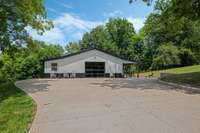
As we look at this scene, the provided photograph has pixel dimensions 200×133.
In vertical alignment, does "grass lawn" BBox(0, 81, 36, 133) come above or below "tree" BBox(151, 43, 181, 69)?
below

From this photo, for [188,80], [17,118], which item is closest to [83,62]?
[188,80]

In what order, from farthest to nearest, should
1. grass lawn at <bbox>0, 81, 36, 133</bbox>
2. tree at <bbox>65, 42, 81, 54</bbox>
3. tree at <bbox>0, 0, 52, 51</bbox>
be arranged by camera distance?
Answer: tree at <bbox>65, 42, 81, 54</bbox>, tree at <bbox>0, 0, 52, 51</bbox>, grass lawn at <bbox>0, 81, 36, 133</bbox>

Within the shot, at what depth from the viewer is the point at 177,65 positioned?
1991 inches

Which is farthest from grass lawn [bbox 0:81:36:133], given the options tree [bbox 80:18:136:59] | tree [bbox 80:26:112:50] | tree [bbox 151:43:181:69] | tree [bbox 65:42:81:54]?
tree [bbox 65:42:81:54]

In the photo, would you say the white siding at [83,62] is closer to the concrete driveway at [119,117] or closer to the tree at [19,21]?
the tree at [19,21]

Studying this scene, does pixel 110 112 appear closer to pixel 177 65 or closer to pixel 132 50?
pixel 177 65

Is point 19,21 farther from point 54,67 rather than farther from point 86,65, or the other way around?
point 86,65

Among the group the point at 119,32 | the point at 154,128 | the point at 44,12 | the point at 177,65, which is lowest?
the point at 154,128

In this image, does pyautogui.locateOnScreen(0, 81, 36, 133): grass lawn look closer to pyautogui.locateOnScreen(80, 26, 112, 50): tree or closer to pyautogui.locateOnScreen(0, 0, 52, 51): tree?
pyautogui.locateOnScreen(0, 0, 52, 51): tree

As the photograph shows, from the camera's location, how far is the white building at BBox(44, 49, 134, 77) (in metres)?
31.0

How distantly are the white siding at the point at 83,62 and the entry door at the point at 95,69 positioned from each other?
0.51 m

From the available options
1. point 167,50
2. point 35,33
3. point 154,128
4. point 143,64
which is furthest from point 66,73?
point 143,64

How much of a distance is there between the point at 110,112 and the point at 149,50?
52022 mm

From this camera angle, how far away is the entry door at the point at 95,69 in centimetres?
3222
